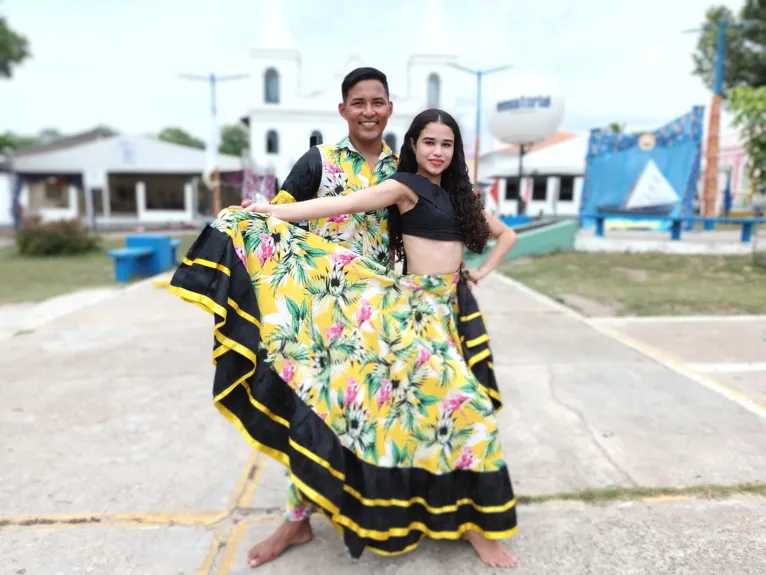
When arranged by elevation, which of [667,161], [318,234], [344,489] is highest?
[667,161]

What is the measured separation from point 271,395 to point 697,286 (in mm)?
8094

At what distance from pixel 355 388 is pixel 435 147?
906 millimetres

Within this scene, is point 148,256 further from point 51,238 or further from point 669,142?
point 669,142

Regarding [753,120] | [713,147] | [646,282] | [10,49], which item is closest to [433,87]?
[713,147]

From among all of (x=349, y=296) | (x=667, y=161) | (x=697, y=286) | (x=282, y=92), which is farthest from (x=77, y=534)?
(x=282, y=92)

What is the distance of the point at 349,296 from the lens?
6.75 feet

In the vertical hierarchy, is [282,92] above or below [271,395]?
above

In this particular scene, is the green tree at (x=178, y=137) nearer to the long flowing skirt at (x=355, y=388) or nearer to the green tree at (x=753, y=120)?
the green tree at (x=753, y=120)


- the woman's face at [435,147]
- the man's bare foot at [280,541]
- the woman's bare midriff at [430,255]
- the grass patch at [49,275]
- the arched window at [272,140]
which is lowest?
the grass patch at [49,275]

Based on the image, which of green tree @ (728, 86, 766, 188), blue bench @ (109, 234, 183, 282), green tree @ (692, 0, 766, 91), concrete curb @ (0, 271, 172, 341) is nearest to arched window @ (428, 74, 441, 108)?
green tree @ (692, 0, 766, 91)

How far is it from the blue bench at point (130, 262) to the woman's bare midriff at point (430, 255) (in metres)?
8.99

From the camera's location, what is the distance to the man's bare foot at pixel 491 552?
6.86 feet

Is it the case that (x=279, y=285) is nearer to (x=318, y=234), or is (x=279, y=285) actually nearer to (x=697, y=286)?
(x=318, y=234)

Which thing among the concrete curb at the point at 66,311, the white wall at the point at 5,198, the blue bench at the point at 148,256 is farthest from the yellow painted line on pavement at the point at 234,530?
the white wall at the point at 5,198
